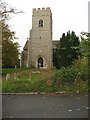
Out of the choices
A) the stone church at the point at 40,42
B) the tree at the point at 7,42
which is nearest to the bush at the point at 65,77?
the tree at the point at 7,42

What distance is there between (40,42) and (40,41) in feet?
0.69

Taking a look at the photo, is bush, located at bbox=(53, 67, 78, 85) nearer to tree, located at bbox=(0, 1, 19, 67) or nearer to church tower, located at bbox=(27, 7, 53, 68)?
tree, located at bbox=(0, 1, 19, 67)

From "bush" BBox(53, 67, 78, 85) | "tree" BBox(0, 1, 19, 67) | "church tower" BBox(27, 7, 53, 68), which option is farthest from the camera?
"church tower" BBox(27, 7, 53, 68)

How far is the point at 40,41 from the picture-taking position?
68562 mm

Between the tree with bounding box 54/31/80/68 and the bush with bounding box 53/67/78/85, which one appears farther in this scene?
the tree with bounding box 54/31/80/68

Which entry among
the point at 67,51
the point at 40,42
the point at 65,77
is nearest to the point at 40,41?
the point at 40,42

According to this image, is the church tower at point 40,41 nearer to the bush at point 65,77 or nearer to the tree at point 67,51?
the tree at point 67,51

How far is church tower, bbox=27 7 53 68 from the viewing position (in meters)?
67.9

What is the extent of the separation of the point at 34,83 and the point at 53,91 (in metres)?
2.25

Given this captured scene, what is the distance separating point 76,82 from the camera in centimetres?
2367

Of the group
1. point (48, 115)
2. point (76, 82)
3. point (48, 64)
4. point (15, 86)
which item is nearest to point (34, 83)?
point (15, 86)

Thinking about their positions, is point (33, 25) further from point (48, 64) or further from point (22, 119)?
point (22, 119)

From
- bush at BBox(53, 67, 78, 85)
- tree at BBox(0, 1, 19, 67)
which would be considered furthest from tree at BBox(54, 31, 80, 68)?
bush at BBox(53, 67, 78, 85)

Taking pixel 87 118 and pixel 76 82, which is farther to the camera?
pixel 76 82
